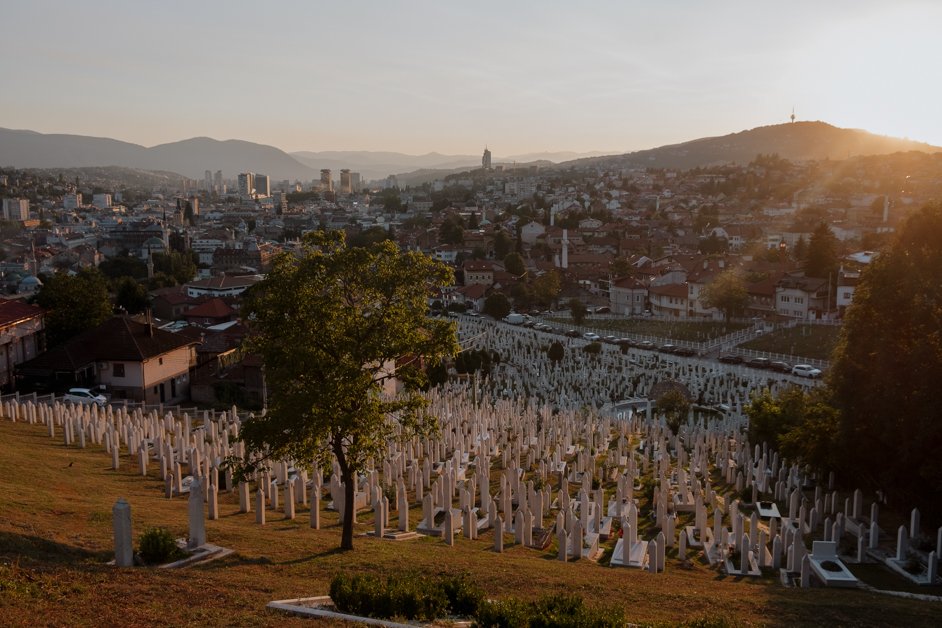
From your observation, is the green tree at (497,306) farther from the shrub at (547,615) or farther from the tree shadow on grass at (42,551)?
the shrub at (547,615)

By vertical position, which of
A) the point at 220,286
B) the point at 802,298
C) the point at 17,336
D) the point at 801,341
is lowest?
the point at 801,341

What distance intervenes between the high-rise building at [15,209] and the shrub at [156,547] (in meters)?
153

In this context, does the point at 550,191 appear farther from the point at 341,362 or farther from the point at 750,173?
the point at 341,362

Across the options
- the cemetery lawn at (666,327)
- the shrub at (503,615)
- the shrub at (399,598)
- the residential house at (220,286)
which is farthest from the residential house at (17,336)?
the cemetery lawn at (666,327)

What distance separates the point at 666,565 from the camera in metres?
12.6

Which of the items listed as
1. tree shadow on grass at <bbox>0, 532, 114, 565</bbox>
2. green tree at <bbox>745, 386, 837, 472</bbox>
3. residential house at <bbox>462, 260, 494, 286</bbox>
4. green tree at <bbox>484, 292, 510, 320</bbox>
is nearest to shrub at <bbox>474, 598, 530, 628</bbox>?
tree shadow on grass at <bbox>0, 532, 114, 565</bbox>

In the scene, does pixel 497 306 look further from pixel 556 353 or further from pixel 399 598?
pixel 399 598

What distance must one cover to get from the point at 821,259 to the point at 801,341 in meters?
12.1

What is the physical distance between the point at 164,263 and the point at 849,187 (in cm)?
9334

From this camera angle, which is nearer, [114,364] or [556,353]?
[114,364]

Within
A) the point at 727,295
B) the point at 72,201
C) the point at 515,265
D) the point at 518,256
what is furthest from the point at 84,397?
the point at 72,201

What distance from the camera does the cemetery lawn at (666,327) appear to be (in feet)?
150

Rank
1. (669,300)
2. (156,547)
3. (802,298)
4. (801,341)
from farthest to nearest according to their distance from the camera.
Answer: (669,300), (802,298), (801,341), (156,547)

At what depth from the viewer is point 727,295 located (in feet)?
153
